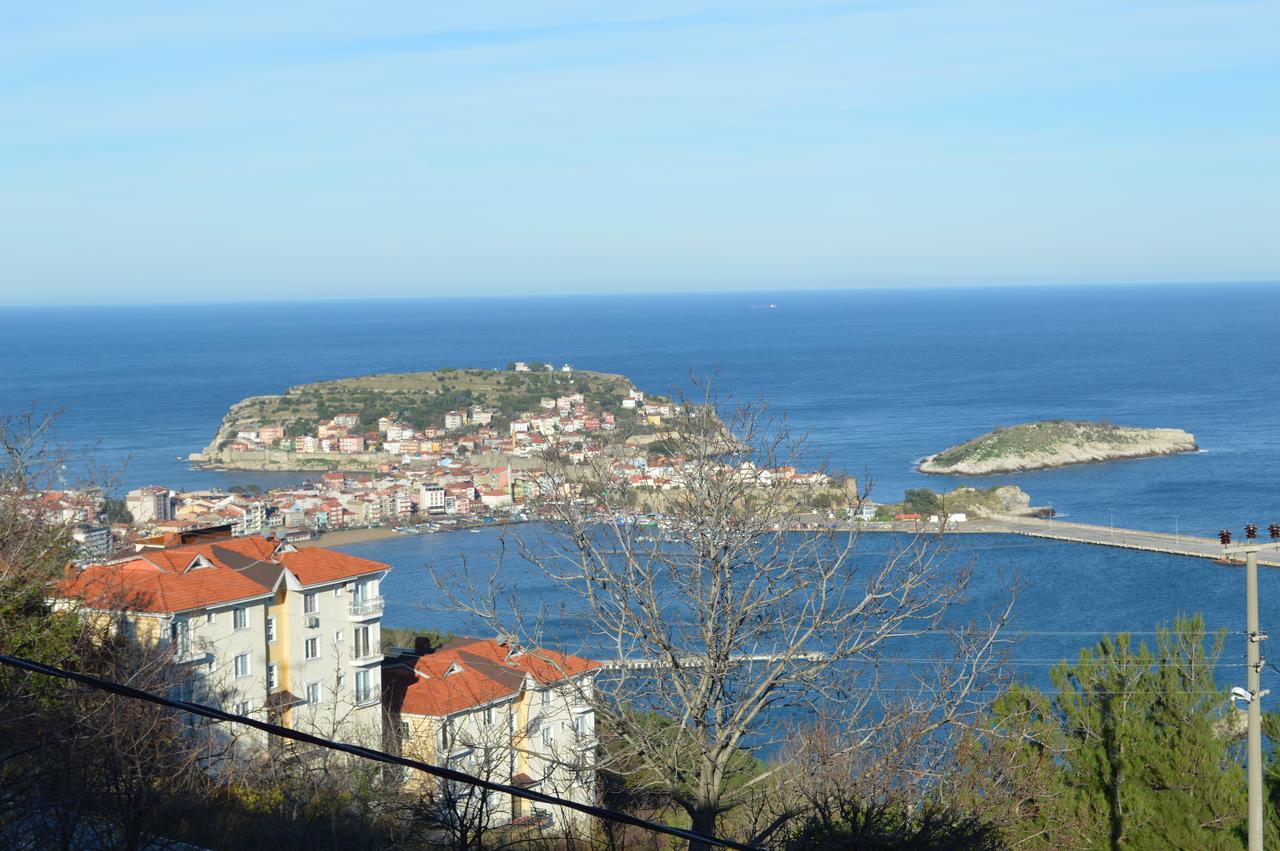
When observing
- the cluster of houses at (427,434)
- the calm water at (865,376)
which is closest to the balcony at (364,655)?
the calm water at (865,376)

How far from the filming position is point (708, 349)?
66.4m

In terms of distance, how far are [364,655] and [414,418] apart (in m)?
27.9

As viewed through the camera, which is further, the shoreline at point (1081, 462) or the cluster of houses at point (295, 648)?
the shoreline at point (1081, 462)

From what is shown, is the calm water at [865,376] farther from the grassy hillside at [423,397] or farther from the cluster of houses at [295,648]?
the grassy hillside at [423,397]

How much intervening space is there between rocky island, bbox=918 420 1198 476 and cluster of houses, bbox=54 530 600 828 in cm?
2074

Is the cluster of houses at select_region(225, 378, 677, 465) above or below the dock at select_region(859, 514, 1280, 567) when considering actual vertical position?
above

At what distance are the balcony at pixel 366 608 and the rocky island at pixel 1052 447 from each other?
20574 millimetres

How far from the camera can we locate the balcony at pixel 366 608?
8.70 metres

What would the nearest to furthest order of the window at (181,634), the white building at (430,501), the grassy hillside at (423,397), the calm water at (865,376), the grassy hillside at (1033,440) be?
the window at (181,634), the white building at (430,501), the calm water at (865,376), the grassy hillside at (1033,440), the grassy hillside at (423,397)

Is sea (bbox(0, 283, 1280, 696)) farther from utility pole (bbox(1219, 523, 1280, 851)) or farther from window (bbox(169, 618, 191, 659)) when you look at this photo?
window (bbox(169, 618, 191, 659))

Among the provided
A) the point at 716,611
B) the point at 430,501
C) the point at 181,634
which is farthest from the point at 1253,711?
the point at 430,501

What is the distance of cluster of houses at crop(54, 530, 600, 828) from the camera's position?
634 cm

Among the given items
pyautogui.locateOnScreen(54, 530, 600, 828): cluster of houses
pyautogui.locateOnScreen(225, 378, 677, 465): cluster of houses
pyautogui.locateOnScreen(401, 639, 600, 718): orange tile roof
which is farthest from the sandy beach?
pyautogui.locateOnScreen(401, 639, 600, 718): orange tile roof

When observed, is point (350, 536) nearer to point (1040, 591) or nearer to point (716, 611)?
point (1040, 591)
